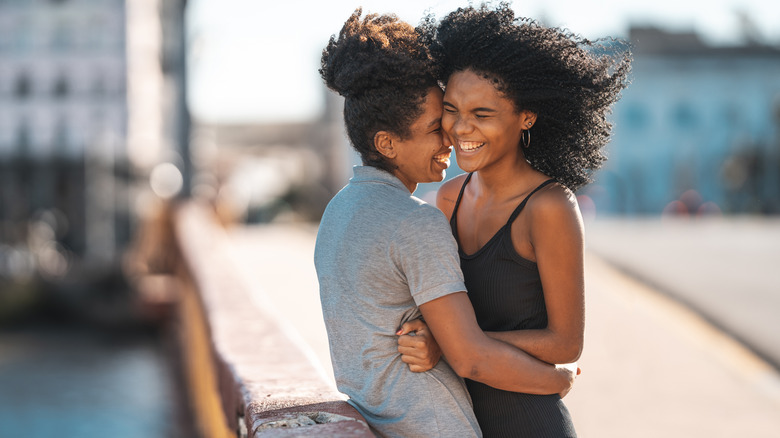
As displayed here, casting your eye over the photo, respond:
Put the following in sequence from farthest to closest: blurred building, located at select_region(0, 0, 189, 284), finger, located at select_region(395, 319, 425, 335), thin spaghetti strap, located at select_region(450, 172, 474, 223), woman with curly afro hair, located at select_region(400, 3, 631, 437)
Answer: blurred building, located at select_region(0, 0, 189, 284) → thin spaghetti strap, located at select_region(450, 172, 474, 223) → woman with curly afro hair, located at select_region(400, 3, 631, 437) → finger, located at select_region(395, 319, 425, 335)

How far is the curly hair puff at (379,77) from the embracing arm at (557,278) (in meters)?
0.41

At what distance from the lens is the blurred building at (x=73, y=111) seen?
4703 centimetres

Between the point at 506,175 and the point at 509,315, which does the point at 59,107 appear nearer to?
the point at 506,175

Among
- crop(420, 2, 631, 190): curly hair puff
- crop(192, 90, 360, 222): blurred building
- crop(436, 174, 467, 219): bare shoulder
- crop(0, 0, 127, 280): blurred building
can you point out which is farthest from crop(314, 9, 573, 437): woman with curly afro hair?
crop(0, 0, 127, 280): blurred building

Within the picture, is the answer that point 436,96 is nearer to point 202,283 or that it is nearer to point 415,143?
point 415,143

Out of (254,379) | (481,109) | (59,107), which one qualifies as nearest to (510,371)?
(481,109)

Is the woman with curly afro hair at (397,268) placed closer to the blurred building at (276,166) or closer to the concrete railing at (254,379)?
the concrete railing at (254,379)

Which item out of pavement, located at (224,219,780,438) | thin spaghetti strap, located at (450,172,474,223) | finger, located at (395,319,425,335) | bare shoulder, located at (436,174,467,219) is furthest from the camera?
pavement, located at (224,219,780,438)

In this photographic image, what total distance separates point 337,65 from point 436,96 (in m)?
0.27

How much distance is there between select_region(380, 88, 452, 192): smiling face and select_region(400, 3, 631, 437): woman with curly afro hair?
0.14 feet

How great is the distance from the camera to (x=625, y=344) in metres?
7.58

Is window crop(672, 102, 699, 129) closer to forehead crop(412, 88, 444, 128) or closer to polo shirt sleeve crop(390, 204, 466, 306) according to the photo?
forehead crop(412, 88, 444, 128)

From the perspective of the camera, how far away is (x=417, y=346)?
235 centimetres

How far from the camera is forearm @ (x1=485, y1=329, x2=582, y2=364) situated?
2.46 meters
